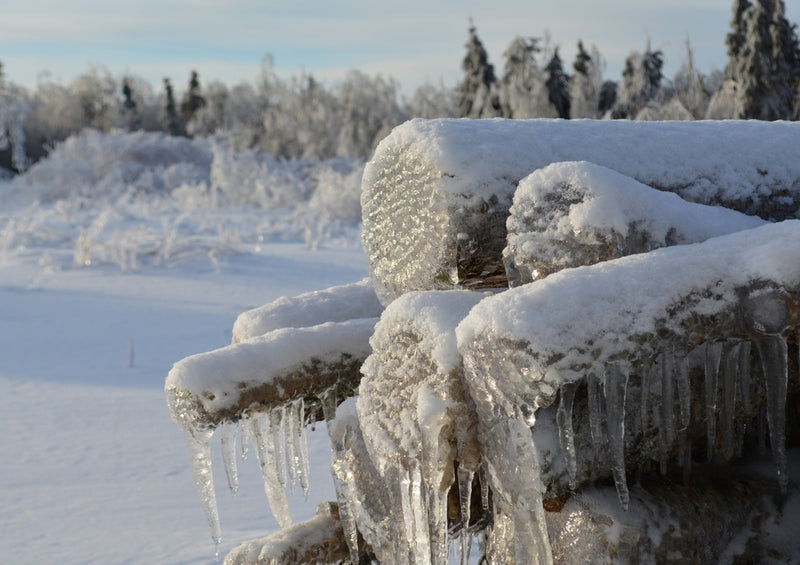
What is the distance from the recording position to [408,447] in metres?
1.63

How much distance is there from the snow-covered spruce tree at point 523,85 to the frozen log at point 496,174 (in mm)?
13350

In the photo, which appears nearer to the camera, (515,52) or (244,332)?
(244,332)

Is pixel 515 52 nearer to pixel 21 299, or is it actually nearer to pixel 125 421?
pixel 21 299

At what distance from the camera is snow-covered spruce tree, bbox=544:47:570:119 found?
20.3 metres

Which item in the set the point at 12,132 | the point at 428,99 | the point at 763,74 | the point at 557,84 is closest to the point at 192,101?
the point at 12,132

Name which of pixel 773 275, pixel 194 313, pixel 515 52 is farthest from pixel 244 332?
pixel 515 52

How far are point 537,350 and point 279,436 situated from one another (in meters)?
1.12

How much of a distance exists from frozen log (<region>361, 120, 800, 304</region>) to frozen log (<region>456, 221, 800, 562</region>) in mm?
446

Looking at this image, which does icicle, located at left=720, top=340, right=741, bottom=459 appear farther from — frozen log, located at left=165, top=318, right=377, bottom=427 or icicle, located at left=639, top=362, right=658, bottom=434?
frozen log, located at left=165, top=318, right=377, bottom=427

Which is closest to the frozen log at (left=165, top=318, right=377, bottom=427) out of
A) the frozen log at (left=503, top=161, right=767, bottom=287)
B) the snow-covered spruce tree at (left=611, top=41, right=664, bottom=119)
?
the frozen log at (left=503, top=161, right=767, bottom=287)

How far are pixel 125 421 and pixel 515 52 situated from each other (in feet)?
47.8

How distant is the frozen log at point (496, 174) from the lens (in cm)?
181

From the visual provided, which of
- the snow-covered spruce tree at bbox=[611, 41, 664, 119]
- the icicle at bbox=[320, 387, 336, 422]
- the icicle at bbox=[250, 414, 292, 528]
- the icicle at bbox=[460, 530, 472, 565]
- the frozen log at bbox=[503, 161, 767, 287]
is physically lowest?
the icicle at bbox=[460, 530, 472, 565]

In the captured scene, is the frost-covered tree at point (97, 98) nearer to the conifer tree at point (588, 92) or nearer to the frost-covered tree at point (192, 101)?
the frost-covered tree at point (192, 101)
